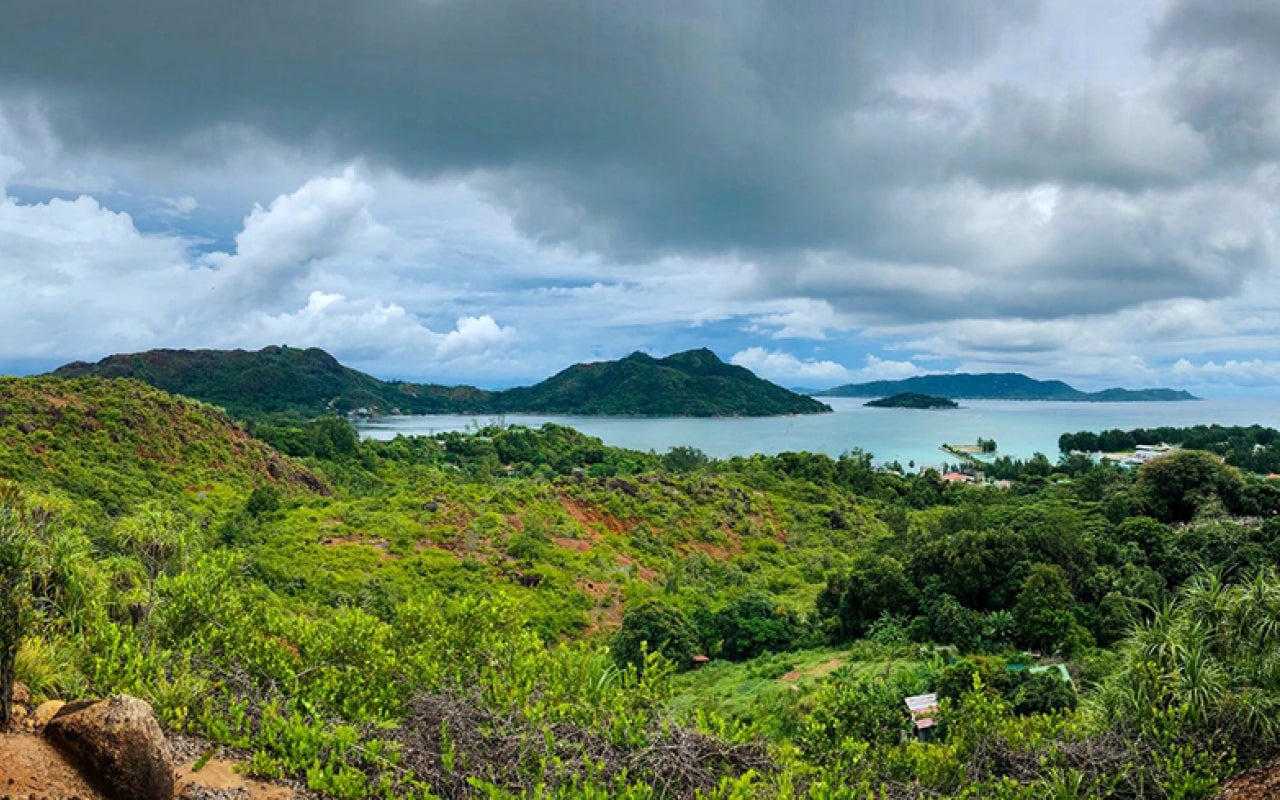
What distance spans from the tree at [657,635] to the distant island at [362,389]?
92.4 m

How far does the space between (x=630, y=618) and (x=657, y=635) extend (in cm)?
102

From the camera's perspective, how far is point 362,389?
157m

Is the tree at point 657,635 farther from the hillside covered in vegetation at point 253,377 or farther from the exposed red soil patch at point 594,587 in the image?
the hillside covered in vegetation at point 253,377

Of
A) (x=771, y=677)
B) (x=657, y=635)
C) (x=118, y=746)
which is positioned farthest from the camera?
(x=657, y=635)

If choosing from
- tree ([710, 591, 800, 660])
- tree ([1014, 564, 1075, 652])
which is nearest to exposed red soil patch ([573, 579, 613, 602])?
tree ([710, 591, 800, 660])

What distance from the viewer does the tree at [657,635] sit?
21.4 meters

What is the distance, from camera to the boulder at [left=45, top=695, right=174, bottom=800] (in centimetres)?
480

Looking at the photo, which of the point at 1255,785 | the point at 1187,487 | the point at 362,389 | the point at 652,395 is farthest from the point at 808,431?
the point at 1255,785

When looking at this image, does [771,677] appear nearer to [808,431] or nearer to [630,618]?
[630,618]

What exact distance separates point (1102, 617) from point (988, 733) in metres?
16.0

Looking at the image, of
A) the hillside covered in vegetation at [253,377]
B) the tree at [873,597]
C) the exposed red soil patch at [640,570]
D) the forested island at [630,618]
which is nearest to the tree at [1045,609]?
the forested island at [630,618]

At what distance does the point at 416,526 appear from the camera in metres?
31.7

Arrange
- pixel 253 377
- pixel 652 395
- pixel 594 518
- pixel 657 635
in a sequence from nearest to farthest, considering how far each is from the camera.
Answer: pixel 657 635 < pixel 594 518 < pixel 253 377 < pixel 652 395

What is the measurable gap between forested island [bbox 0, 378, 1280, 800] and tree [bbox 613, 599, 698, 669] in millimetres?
128
